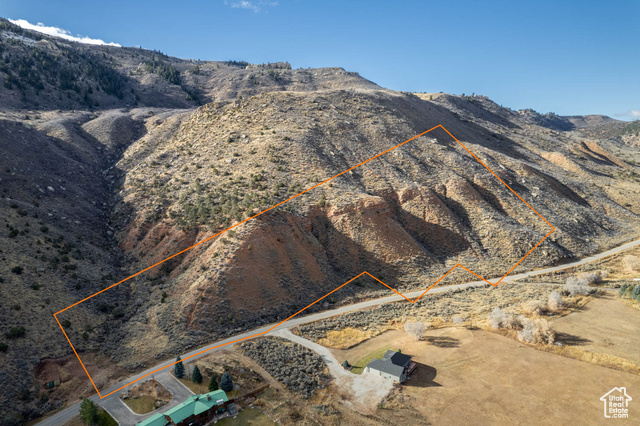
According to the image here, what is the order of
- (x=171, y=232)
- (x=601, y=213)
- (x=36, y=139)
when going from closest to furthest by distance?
(x=171, y=232)
(x=36, y=139)
(x=601, y=213)

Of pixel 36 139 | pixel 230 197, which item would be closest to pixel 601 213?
pixel 230 197

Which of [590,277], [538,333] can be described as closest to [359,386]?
[538,333]

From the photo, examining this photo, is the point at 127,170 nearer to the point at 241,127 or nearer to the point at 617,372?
the point at 241,127

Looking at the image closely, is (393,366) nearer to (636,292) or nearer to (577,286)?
(577,286)

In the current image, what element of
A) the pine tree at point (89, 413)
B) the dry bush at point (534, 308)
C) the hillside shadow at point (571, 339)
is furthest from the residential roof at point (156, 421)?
the dry bush at point (534, 308)

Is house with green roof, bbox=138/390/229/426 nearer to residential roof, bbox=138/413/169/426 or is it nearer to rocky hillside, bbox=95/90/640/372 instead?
residential roof, bbox=138/413/169/426
